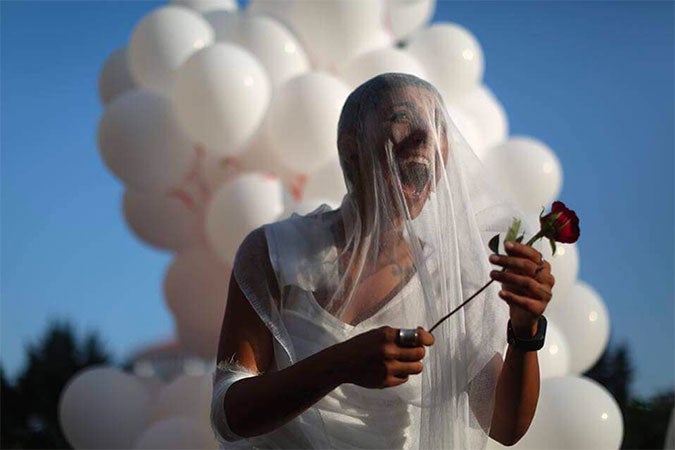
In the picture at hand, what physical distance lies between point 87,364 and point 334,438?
557 inches

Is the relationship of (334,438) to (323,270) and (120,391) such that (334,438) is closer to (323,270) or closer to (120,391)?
(323,270)

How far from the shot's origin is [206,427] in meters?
3.20

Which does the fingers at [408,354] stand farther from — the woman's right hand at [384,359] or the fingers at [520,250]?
the fingers at [520,250]

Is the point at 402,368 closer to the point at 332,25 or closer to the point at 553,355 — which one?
the point at 553,355

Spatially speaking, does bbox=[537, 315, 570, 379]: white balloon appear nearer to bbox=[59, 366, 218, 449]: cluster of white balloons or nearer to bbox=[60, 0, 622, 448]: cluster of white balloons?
bbox=[60, 0, 622, 448]: cluster of white balloons

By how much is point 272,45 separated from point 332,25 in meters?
0.27

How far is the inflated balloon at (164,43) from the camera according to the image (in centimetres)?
362

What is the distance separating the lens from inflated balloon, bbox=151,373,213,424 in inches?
128

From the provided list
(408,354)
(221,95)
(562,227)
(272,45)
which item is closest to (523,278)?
(562,227)

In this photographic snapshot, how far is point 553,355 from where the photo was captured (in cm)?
313

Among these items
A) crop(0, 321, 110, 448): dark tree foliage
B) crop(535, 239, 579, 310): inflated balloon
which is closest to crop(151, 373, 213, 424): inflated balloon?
crop(535, 239, 579, 310): inflated balloon

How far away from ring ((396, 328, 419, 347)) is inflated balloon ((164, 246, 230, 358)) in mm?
2252

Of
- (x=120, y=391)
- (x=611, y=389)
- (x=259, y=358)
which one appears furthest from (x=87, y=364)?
(x=259, y=358)

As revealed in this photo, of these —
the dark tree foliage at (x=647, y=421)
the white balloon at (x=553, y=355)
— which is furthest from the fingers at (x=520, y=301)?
the dark tree foliage at (x=647, y=421)
